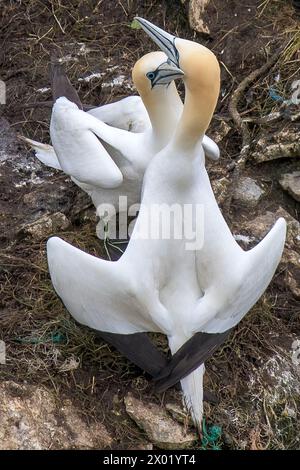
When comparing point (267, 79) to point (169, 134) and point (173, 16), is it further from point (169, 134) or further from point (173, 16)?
point (169, 134)

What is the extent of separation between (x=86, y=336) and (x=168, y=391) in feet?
1.73

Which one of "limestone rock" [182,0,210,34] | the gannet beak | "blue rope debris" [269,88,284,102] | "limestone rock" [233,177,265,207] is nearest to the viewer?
the gannet beak

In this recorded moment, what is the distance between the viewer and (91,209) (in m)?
6.12

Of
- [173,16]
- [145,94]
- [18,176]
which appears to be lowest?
[18,176]

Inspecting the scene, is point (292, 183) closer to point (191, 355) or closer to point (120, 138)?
point (120, 138)

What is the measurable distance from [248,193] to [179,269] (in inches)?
62.4

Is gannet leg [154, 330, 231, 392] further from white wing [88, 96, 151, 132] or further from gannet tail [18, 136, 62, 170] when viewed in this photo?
gannet tail [18, 136, 62, 170]

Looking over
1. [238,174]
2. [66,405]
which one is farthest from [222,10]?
[66,405]

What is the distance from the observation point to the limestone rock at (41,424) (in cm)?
471

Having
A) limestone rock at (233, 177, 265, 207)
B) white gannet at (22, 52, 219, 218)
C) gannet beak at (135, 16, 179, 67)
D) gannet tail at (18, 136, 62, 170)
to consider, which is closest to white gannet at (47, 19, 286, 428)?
gannet beak at (135, 16, 179, 67)

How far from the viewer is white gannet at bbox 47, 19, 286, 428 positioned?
15.4 feet

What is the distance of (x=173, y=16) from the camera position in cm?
715

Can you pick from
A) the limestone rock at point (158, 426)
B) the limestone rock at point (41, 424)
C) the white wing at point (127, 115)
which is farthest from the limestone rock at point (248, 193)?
the limestone rock at point (41, 424)

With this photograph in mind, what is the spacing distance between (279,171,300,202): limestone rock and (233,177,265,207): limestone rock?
15 centimetres
